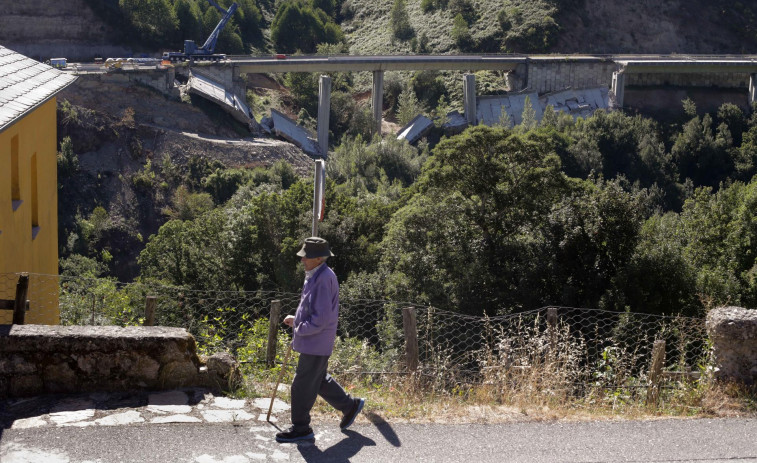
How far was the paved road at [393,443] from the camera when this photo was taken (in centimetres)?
619

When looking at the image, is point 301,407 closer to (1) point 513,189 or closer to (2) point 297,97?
(1) point 513,189

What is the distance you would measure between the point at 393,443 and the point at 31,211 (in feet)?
28.7

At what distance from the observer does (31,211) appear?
1331cm

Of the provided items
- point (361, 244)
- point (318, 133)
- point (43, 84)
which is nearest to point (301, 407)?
point (43, 84)

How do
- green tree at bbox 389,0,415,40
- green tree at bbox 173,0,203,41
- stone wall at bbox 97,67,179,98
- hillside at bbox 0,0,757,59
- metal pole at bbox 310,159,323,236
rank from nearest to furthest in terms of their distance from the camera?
metal pole at bbox 310,159,323,236 < stone wall at bbox 97,67,179,98 < green tree at bbox 173,0,203,41 < hillside at bbox 0,0,757,59 < green tree at bbox 389,0,415,40

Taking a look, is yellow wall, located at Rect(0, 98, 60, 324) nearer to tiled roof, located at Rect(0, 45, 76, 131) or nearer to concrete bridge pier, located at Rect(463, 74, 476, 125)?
tiled roof, located at Rect(0, 45, 76, 131)

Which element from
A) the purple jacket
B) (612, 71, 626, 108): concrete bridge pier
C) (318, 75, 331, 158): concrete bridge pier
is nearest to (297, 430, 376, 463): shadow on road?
the purple jacket

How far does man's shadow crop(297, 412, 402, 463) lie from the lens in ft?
20.7

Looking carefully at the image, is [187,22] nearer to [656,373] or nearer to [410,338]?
[410,338]

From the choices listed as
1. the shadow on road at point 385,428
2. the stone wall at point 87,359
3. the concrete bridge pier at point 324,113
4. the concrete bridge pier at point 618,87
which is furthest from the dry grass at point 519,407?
the concrete bridge pier at point 618,87

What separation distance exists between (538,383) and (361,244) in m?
19.2

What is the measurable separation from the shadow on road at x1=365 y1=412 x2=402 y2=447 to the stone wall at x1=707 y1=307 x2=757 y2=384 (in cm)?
293

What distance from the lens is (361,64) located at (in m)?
56.8

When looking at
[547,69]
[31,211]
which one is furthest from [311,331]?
[547,69]
